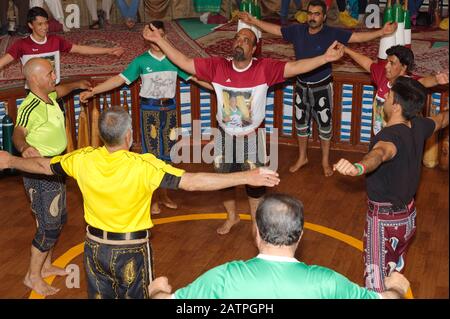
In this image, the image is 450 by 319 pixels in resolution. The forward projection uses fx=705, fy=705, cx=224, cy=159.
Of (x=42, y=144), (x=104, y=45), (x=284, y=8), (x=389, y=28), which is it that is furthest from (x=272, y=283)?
(x=284, y=8)

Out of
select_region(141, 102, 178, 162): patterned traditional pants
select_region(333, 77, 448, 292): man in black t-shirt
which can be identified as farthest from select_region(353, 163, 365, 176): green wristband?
select_region(141, 102, 178, 162): patterned traditional pants

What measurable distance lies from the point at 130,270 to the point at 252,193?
7.12 feet

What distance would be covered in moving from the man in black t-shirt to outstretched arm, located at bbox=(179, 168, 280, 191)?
26.9 inches

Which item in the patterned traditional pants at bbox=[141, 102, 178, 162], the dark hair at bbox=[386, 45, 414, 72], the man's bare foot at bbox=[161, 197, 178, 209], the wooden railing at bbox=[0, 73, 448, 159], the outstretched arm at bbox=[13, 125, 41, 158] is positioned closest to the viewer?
the outstretched arm at bbox=[13, 125, 41, 158]

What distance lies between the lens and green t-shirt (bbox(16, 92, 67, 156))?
4.94m

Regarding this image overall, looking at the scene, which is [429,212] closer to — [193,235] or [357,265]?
[357,265]

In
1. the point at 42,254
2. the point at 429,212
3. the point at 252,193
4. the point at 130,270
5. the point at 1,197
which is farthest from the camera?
the point at 1,197

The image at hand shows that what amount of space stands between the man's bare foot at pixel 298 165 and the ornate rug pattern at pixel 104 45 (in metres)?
2.73

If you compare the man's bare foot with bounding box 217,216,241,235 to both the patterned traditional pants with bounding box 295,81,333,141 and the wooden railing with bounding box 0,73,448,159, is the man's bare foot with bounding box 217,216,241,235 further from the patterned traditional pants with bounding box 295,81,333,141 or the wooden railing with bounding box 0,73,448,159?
the wooden railing with bounding box 0,73,448,159

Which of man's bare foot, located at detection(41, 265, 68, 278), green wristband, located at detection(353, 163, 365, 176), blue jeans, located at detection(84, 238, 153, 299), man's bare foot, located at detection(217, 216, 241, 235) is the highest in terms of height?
green wristband, located at detection(353, 163, 365, 176)

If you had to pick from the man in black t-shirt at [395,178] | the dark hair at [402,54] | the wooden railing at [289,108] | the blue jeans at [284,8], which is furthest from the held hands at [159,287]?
the blue jeans at [284,8]

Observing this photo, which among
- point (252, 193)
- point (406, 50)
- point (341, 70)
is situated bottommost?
point (252, 193)

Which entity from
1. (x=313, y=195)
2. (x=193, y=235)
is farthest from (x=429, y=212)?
(x=193, y=235)

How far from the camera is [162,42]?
573cm
